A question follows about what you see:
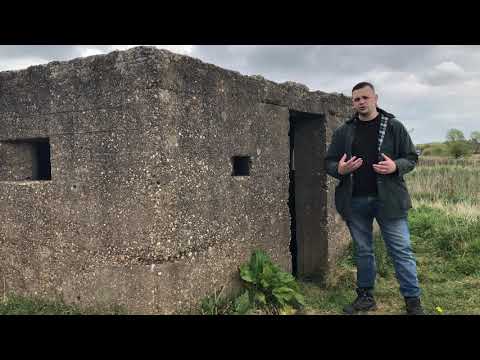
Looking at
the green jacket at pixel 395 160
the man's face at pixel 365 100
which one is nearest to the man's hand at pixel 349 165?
the green jacket at pixel 395 160

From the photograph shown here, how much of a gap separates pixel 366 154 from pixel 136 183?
6.22 feet

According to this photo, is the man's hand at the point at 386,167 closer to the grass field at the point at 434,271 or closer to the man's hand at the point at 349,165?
the man's hand at the point at 349,165

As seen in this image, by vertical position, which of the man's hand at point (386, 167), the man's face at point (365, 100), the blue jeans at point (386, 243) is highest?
the man's face at point (365, 100)

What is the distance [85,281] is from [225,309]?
1152 millimetres

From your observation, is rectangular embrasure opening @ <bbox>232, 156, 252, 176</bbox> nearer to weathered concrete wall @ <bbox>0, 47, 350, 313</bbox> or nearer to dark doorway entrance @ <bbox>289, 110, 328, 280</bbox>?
weathered concrete wall @ <bbox>0, 47, 350, 313</bbox>

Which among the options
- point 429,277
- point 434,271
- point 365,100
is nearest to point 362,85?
point 365,100

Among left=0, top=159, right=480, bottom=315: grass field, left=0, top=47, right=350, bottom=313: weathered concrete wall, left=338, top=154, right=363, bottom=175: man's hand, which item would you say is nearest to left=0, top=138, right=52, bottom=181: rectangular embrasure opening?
left=0, top=47, right=350, bottom=313: weathered concrete wall

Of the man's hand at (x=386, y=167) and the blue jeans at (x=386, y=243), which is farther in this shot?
the blue jeans at (x=386, y=243)

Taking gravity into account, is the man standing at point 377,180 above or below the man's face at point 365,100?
below

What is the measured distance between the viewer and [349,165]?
3.56 meters

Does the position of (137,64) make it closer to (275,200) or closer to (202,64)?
(202,64)

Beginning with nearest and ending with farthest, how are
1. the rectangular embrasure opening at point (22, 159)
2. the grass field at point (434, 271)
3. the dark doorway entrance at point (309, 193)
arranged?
the rectangular embrasure opening at point (22, 159) < the grass field at point (434, 271) < the dark doorway entrance at point (309, 193)

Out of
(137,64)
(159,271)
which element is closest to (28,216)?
(159,271)

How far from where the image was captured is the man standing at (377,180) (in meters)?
3.50
